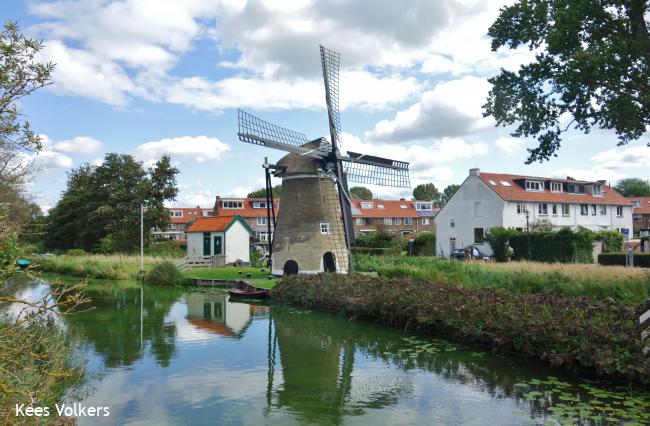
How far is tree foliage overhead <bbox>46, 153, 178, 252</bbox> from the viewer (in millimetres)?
44500

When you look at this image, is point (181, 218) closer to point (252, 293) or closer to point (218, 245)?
point (218, 245)

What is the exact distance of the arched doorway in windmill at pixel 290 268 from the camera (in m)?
26.2

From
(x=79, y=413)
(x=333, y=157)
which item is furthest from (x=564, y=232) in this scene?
(x=79, y=413)

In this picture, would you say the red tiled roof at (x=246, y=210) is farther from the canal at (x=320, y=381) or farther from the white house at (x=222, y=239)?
the canal at (x=320, y=381)

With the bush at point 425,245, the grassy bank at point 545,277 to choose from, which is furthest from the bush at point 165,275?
the bush at point 425,245

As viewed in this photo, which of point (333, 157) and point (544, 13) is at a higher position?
point (544, 13)

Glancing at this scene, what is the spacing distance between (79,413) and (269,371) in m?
3.97

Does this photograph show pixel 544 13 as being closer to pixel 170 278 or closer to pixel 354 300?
pixel 354 300

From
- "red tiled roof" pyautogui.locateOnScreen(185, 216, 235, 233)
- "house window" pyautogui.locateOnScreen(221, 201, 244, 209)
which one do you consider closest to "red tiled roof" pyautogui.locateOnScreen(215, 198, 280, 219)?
"house window" pyautogui.locateOnScreen(221, 201, 244, 209)

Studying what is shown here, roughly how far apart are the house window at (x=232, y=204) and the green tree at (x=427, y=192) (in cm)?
4013

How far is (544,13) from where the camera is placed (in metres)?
14.9

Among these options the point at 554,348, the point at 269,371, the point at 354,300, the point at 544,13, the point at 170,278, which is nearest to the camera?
the point at 554,348

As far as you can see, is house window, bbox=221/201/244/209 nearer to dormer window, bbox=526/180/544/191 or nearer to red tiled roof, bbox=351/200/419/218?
red tiled roof, bbox=351/200/419/218

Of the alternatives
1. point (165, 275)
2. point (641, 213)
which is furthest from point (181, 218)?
point (641, 213)
